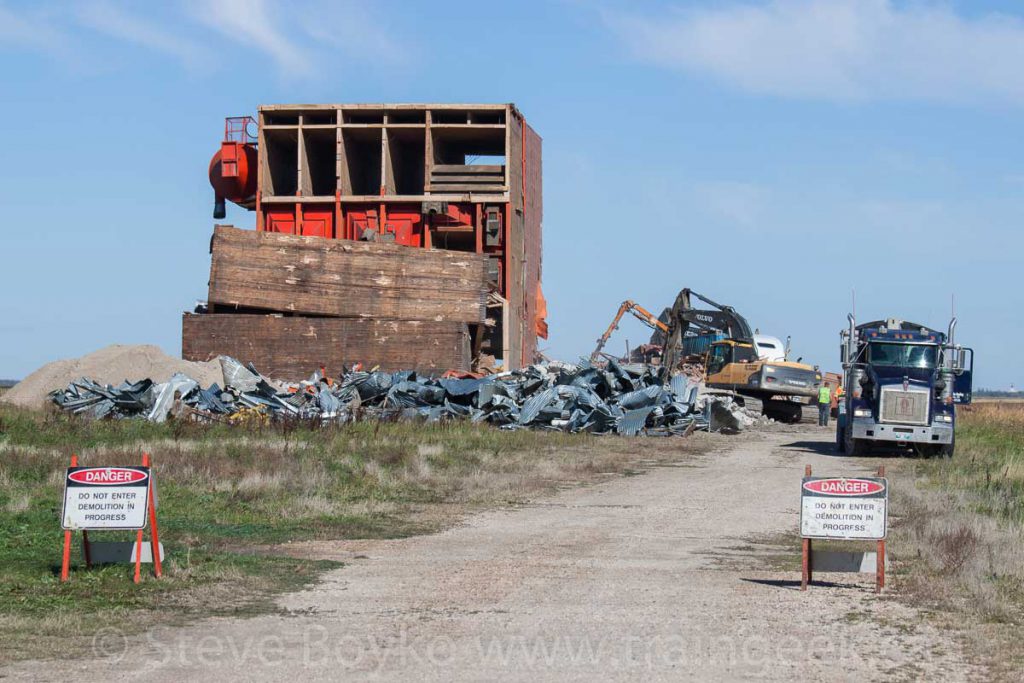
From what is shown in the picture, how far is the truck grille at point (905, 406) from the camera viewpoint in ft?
83.8

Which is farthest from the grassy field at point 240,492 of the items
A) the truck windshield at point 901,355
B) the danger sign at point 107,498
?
the truck windshield at point 901,355

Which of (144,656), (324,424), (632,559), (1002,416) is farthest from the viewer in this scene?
Result: (1002,416)

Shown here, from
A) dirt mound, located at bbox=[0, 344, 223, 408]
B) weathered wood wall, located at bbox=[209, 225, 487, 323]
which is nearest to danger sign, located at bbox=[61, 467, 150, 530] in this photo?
dirt mound, located at bbox=[0, 344, 223, 408]

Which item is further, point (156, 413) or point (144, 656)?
point (156, 413)

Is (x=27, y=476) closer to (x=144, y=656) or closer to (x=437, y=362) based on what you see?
(x=144, y=656)

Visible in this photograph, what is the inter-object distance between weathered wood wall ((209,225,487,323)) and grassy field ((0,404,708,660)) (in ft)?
23.8

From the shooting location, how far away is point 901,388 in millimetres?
25688

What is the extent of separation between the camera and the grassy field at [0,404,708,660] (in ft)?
31.6

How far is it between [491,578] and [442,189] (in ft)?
95.0

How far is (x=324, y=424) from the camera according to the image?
25.8 m

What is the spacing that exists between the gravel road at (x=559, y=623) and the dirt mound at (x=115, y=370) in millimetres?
18101

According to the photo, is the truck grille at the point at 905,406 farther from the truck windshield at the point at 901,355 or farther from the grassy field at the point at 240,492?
the grassy field at the point at 240,492

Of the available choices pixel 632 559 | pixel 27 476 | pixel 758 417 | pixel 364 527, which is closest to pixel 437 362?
pixel 758 417

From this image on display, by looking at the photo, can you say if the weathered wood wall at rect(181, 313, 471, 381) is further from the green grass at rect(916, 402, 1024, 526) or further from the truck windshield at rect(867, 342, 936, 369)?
the green grass at rect(916, 402, 1024, 526)
